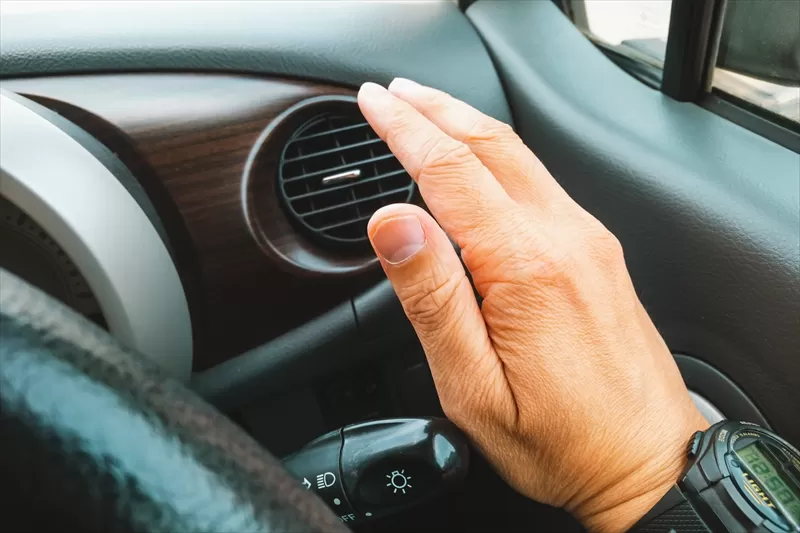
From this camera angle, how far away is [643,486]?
3.10 ft

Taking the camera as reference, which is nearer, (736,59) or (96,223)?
(96,223)

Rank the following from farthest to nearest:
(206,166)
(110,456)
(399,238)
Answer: (206,166) < (399,238) < (110,456)

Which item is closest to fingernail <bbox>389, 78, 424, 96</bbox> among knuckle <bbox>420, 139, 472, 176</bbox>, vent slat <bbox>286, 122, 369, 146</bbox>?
knuckle <bbox>420, 139, 472, 176</bbox>

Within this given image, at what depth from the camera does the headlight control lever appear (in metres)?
1.00

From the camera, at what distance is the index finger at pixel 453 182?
0.88 meters

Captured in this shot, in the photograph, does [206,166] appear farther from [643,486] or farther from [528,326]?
[643,486]

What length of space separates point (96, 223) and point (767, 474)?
3.24ft

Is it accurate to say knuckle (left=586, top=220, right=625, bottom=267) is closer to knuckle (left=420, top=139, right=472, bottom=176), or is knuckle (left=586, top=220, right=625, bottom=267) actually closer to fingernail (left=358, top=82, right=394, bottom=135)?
knuckle (left=420, top=139, right=472, bottom=176)

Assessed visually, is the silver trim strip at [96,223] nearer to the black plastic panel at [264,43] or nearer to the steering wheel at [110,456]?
the black plastic panel at [264,43]

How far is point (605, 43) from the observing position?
155cm

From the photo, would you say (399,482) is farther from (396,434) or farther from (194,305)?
(194,305)

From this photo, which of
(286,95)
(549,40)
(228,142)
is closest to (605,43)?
(549,40)

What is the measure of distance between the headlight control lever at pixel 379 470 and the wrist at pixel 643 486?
0.63 feet

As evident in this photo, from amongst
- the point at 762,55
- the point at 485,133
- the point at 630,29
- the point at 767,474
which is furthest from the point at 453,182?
the point at 630,29
